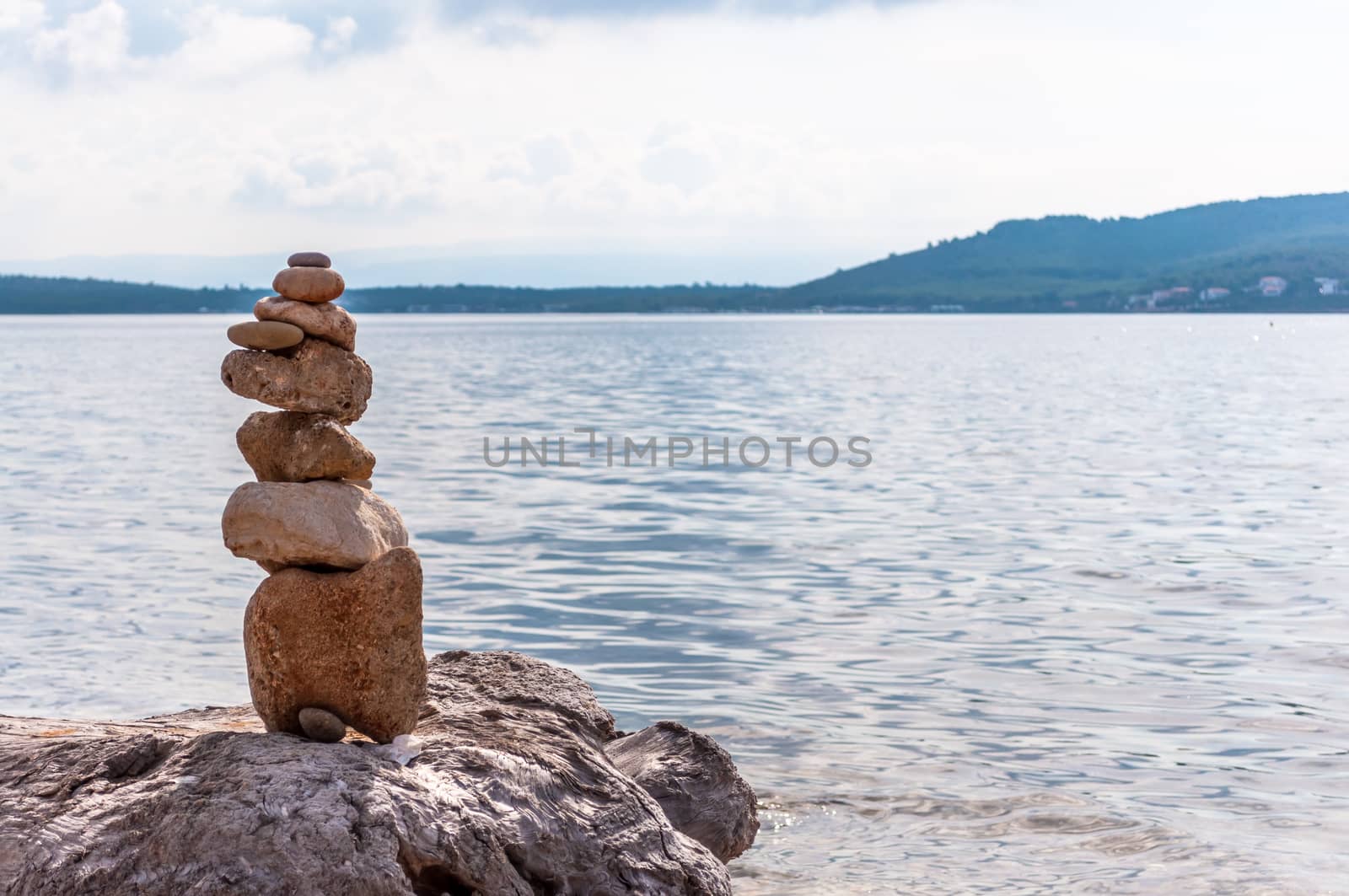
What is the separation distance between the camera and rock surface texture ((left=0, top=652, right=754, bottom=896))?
20.0 feet

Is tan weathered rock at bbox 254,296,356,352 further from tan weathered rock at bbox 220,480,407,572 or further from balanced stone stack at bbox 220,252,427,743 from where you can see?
tan weathered rock at bbox 220,480,407,572

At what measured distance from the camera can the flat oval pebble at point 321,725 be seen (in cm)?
719

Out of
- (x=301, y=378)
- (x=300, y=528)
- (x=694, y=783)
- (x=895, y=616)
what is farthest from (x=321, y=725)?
(x=895, y=616)

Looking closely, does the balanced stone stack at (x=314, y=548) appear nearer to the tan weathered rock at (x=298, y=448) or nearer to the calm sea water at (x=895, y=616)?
the tan weathered rock at (x=298, y=448)

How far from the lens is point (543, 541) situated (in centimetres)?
2100

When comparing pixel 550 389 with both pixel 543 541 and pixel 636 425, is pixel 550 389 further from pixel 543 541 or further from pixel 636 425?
pixel 543 541

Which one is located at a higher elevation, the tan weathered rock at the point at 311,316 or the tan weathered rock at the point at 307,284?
the tan weathered rock at the point at 307,284

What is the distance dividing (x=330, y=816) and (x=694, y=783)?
261cm

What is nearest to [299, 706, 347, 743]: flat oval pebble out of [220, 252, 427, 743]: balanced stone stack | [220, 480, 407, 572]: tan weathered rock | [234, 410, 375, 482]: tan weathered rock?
[220, 252, 427, 743]: balanced stone stack

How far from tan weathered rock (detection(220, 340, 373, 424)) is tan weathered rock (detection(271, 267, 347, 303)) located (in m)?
0.23

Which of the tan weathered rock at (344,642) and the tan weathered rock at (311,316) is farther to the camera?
the tan weathered rock at (311,316)

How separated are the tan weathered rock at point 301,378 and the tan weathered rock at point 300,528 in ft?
1.47

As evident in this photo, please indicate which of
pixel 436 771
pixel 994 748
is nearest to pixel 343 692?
pixel 436 771

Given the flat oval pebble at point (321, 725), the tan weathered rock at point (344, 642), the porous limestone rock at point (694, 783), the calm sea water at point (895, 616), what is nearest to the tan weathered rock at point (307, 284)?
the tan weathered rock at point (344, 642)
